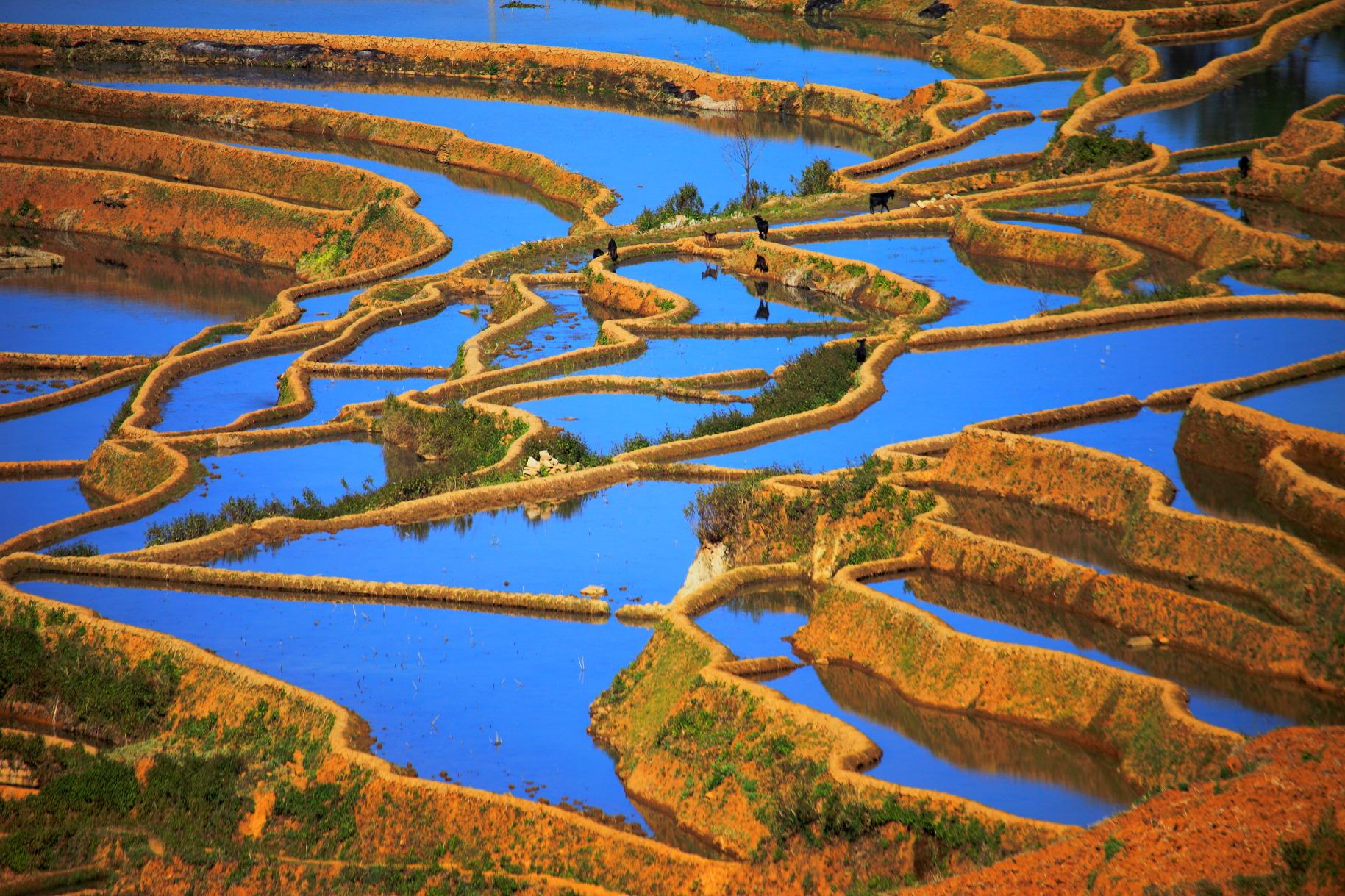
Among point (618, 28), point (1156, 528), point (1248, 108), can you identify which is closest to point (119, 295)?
point (1248, 108)

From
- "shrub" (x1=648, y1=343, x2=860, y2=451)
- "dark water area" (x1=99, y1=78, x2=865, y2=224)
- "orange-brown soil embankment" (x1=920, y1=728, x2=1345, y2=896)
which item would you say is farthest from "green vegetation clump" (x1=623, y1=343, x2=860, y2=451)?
"dark water area" (x1=99, y1=78, x2=865, y2=224)

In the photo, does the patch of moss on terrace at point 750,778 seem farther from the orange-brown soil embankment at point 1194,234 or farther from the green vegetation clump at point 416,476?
the orange-brown soil embankment at point 1194,234

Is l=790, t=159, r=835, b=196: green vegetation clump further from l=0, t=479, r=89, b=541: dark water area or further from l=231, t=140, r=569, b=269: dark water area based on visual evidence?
l=0, t=479, r=89, b=541: dark water area

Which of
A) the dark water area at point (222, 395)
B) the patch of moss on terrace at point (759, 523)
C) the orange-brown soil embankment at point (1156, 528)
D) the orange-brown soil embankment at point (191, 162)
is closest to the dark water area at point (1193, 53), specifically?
the orange-brown soil embankment at point (191, 162)

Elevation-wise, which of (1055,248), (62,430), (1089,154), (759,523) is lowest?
(62,430)

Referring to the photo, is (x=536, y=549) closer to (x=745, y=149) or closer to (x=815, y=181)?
(x=815, y=181)
